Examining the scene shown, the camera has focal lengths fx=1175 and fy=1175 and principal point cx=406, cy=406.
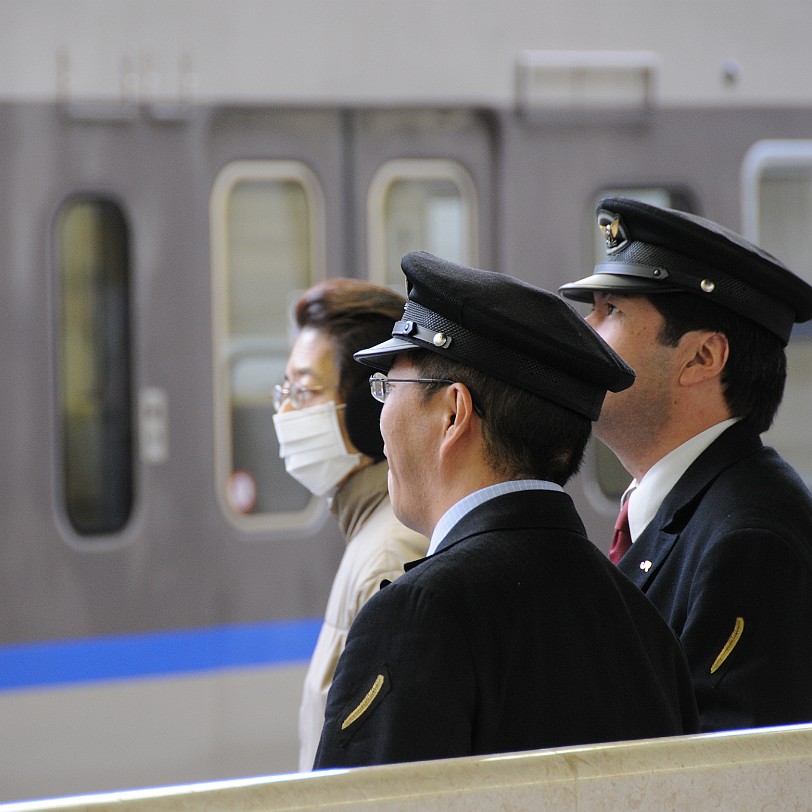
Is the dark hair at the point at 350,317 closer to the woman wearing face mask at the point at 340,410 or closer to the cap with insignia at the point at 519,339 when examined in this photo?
the woman wearing face mask at the point at 340,410

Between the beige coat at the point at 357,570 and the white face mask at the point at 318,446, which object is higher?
the white face mask at the point at 318,446

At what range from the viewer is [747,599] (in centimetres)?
172

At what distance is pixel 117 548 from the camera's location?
153 inches

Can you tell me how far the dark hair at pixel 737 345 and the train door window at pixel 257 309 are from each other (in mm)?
2200

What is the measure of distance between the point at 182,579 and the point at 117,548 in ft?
0.78

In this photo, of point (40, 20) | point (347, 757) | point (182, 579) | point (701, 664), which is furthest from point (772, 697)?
point (40, 20)

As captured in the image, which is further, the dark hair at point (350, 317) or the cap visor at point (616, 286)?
the dark hair at point (350, 317)

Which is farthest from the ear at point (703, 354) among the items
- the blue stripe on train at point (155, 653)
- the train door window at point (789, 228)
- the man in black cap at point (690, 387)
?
the train door window at point (789, 228)

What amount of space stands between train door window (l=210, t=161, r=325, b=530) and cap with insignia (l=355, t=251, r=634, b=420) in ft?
8.44

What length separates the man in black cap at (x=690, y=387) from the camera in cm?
185

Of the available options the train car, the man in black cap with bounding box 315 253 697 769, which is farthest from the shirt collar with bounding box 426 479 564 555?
the train car

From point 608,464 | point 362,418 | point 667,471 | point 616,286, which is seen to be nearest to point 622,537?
point 667,471

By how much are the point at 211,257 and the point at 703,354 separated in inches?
91.1

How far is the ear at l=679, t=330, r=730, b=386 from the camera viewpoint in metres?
2.03
